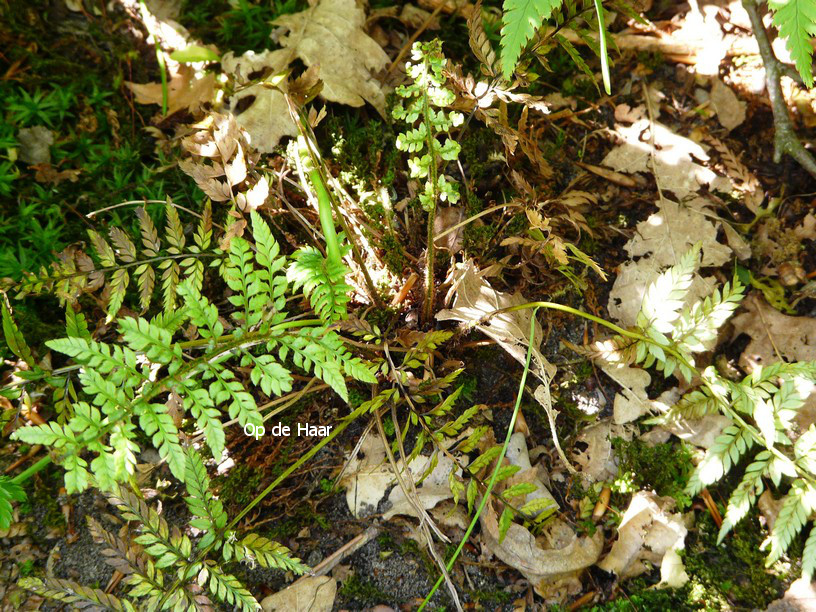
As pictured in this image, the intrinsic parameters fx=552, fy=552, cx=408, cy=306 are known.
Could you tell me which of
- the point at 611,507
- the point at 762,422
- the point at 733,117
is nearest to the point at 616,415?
the point at 611,507

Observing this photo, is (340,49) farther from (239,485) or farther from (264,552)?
(264,552)

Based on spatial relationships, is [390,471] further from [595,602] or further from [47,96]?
[47,96]

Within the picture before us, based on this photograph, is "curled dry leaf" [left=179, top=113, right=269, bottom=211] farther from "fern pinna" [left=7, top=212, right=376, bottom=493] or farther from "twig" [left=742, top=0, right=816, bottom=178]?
"twig" [left=742, top=0, right=816, bottom=178]

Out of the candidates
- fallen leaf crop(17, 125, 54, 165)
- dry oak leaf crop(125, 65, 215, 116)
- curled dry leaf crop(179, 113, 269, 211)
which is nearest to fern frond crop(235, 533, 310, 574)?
curled dry leaf crop(179, 113, 269, 211)

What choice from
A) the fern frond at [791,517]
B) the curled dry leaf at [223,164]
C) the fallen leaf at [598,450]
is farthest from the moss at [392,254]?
the fern frond at [791,517]

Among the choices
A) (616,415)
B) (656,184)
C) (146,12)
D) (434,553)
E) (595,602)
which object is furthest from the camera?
(146,12)

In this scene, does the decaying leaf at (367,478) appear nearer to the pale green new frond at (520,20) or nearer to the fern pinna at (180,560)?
the fern pinna at (180,560)
